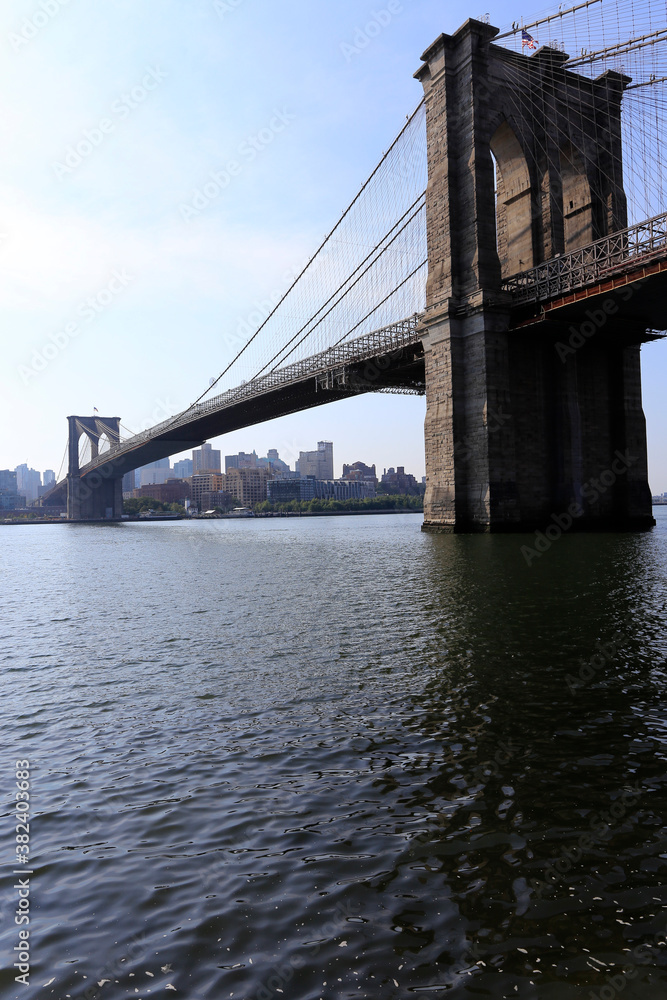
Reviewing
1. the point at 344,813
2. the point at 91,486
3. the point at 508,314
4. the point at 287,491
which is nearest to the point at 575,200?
the point at 508,314

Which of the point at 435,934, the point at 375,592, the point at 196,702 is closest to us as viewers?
the point at 435,934

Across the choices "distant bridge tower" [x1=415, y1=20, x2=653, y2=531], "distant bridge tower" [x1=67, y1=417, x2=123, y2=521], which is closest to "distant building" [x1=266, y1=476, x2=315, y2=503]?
Result: "distant bridge tower" [x1=67, y1=417, x2=123, y2=521]

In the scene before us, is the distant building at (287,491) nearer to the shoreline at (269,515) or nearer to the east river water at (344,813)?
the shoreline at (269,515)

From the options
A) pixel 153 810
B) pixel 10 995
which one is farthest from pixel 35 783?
pixel 10 995

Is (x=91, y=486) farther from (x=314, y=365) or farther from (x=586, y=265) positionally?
(x=586, y=265)

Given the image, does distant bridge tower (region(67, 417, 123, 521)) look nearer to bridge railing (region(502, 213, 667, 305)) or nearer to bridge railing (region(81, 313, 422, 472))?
bridge railing (region(81, 313, 422, 472))

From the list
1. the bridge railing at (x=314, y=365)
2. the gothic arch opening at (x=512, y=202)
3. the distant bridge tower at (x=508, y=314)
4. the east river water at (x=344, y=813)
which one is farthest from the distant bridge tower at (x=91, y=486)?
the east river water at (x=344, y=813)

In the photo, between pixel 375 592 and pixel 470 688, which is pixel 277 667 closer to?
pixel 470 688
